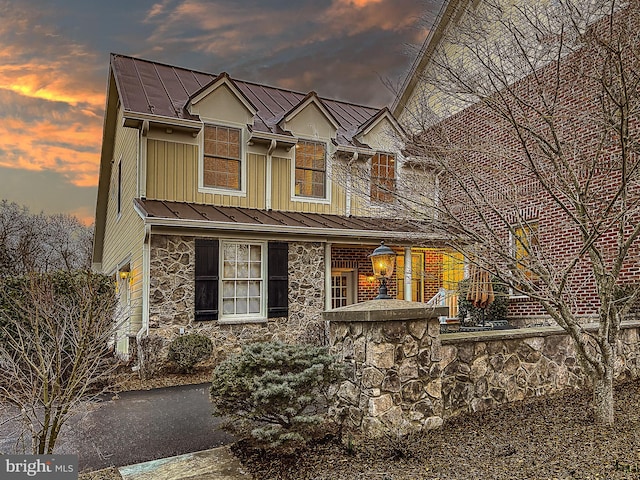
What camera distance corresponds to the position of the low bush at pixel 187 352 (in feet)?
27.4

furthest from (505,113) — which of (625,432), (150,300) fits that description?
(150,300)

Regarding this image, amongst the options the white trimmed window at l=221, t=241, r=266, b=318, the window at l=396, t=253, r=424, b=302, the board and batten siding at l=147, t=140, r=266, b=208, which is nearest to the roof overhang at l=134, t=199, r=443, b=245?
the board and batten siding at l=147, t=140, r=266, b=208

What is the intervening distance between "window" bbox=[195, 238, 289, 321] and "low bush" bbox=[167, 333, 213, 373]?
59cm

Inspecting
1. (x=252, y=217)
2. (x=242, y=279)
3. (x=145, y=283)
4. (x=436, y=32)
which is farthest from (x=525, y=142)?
(x=145, y=283)

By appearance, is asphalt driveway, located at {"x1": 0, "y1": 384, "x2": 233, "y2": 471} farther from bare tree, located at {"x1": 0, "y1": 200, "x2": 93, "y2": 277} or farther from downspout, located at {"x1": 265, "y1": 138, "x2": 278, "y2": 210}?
bare tree, located at {"x1": 0, "y1": 200, "x2": 93, "y2": 277}

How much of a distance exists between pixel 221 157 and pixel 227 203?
1.06 metres

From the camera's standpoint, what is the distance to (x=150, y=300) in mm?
8602

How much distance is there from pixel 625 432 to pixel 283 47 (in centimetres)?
1179

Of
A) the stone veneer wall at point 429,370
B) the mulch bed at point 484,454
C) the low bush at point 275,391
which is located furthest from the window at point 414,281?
the low bush at point 275,391

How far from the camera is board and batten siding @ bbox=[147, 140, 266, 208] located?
962 cm

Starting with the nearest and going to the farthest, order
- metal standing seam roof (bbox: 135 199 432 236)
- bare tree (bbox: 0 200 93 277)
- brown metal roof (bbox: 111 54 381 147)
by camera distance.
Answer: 1. metal standing seam roof (bbox: 135 199 432 236)
2. brown metal roof (bbox: 111 54 381 147)
3. bare tree (bbox: 0 200 93 277)

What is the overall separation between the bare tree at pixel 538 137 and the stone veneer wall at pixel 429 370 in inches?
30.4

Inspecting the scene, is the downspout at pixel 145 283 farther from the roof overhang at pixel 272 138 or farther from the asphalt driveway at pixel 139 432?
the roof overhang at pixel 272 138

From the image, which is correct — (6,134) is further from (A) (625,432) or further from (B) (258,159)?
(A) (625,432)
